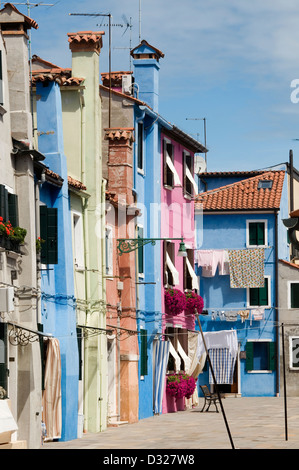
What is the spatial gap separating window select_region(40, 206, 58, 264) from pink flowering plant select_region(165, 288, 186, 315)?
15457mm

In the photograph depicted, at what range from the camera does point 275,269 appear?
52719mm

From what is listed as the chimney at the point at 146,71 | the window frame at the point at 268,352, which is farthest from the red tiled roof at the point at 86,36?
the window frame at the point at 268,352

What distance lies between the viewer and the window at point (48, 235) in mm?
27438

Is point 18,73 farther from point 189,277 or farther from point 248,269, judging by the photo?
point 248,269

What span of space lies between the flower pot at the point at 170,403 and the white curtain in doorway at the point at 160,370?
1.31 metres

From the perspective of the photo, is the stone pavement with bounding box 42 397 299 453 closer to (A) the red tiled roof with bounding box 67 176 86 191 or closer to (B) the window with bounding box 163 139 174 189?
(A) the red tiled roof with bounding box 67 176 86 191

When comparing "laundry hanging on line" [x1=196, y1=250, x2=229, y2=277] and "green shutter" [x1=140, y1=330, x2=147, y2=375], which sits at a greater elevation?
"laundry hanging on line" [x1=196, y1=250, x2=229, y2=277]

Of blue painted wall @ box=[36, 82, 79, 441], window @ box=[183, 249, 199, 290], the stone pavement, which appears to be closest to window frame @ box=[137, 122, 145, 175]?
window @ box=[183, 249, 199, 290]

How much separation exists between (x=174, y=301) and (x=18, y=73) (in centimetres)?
1852

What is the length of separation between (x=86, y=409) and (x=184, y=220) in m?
15.5

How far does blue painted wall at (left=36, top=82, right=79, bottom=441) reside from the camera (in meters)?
28.9

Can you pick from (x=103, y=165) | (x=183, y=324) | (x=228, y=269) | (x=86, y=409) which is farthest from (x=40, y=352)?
(x=228, y=269)

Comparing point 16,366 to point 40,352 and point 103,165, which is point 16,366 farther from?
point 103,165

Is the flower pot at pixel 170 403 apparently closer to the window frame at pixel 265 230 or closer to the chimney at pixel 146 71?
the chimney at pixel 146 71
